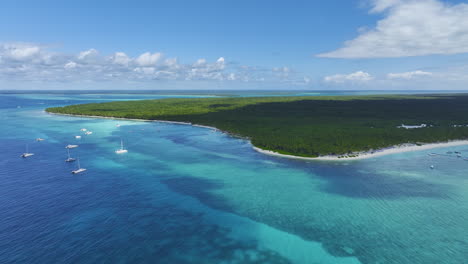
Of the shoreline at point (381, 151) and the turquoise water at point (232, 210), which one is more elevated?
the shoreline at point (381, 151)

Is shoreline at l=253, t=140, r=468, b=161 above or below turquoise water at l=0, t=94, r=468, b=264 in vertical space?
above

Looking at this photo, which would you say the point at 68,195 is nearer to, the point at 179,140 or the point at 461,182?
the point at 179,140

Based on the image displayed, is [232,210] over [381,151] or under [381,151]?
under

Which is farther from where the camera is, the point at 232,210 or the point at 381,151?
the point at 381,151

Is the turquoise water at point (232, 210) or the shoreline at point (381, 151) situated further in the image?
the shoreline at point (381, 151)

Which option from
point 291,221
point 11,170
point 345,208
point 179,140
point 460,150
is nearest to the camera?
point 291,221

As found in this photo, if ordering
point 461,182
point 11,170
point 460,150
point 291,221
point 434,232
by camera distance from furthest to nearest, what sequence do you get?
point 460,150
point 11,170
point 461,182
point 291,221
point 434,232

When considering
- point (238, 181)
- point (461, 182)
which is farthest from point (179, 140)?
point (461, 182)

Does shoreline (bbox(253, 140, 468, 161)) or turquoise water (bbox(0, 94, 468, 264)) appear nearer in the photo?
turquoise water (bbox(0, 94, 468, 264))
